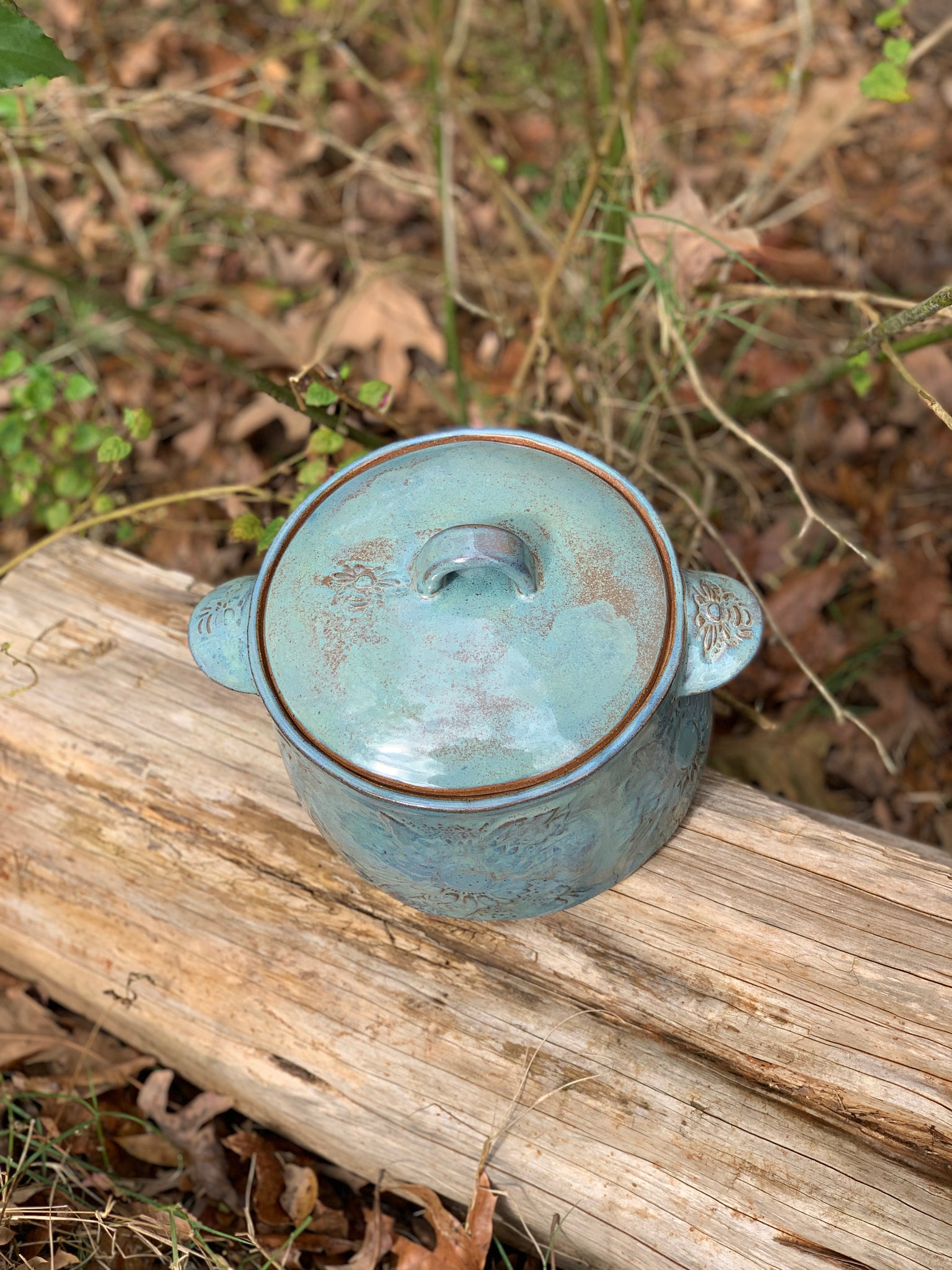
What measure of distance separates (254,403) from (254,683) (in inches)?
63.7

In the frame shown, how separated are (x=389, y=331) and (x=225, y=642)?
1716 mm

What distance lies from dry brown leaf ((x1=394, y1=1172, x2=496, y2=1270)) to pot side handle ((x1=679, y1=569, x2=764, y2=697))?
0.80m

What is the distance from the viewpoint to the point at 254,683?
1365 mm

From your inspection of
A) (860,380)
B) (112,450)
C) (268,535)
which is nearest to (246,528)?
(268,535)

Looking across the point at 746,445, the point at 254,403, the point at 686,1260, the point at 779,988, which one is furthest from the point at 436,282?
the point at 686,1260

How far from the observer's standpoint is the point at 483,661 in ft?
4.11

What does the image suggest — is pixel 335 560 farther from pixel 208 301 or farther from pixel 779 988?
pixel 208 301

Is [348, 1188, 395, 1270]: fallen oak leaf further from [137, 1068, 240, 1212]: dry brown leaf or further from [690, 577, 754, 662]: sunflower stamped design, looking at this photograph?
[690, 577, 754, 662]: sunflower stamped design

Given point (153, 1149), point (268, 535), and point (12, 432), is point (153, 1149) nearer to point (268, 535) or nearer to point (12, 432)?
point (268, 535)

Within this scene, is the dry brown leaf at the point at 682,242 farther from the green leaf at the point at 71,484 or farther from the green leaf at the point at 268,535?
the green leaf at the point at 71,484

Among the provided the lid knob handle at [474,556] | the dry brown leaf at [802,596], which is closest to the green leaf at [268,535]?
the lid knob handle at [474,556]

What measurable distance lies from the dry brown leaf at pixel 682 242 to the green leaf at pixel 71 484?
132cm

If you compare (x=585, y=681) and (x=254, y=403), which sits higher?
(x=585, y=681)

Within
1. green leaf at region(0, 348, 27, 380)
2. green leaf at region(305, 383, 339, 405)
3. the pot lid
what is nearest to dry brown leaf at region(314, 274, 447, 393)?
green leaf at region(0, 348, 27, 380)
